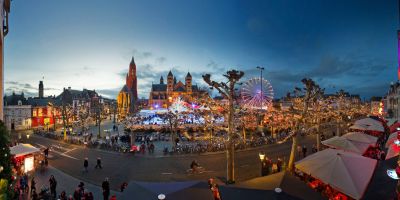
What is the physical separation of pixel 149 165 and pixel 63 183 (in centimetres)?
713

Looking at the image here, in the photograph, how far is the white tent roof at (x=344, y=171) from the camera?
1045 centimetres

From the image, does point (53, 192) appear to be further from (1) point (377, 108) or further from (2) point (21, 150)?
(1) point (377, 108)

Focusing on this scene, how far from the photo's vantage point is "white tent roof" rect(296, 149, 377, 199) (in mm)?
10448

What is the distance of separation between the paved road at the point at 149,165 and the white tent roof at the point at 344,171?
673 cm

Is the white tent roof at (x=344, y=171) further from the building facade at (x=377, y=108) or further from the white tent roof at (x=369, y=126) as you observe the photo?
the building facade at (x=377, y=108)

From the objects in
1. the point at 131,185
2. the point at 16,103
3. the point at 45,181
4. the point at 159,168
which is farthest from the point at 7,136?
the point at 16,103

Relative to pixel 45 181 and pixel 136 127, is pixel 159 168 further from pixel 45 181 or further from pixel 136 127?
pixel 136 127

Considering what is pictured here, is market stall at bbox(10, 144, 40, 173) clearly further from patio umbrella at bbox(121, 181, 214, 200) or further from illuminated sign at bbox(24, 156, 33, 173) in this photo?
patio umbrella at bbox(121, 181, 214, 200)

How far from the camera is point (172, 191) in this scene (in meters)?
8.38

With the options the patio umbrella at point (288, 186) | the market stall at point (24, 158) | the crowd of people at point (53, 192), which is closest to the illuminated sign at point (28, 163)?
the market stall at point (24, 158)

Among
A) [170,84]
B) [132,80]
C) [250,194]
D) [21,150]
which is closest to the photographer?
[250,194]

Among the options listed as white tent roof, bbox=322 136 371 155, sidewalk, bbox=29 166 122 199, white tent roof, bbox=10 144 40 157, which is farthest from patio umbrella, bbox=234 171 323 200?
white tent roof, bbox=10 144 40 157

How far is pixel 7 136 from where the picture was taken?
8062 mm

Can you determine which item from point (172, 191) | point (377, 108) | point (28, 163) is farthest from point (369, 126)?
point (377, 108)
